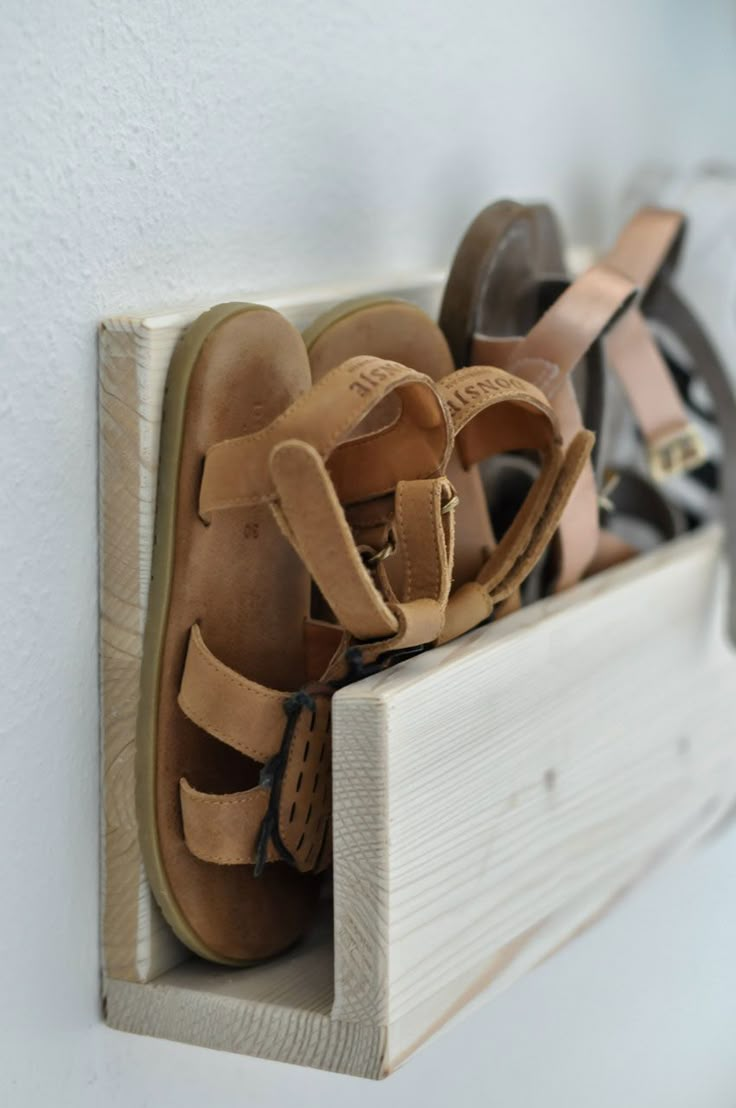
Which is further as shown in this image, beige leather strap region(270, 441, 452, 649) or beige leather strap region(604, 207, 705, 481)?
beige leather strap region(604, 207, 705, 481)

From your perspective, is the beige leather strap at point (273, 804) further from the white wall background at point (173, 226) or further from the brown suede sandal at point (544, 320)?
the brown suede sandal at point (544, 320)

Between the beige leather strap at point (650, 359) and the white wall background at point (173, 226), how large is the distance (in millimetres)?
94

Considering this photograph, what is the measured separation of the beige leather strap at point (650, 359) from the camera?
82 cm

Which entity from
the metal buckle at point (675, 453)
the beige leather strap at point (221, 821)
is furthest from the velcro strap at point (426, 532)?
the metal buckle at point (675, 453)

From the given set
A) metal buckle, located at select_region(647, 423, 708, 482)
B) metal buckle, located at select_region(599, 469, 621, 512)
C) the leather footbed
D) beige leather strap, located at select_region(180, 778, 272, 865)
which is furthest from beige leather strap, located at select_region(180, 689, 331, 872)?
metal buckle, located at select_region(647, 423, 708, 482)

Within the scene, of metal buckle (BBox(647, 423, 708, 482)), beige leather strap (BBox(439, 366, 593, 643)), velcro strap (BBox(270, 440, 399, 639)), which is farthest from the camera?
metal buckle (BBox(647, 423, 708, 482))

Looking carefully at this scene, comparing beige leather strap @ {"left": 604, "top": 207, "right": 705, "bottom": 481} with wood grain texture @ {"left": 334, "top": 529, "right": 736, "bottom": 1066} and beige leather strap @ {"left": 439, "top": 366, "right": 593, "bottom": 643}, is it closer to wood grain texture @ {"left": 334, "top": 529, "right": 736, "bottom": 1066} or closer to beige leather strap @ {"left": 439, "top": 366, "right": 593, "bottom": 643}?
wood grain texture @ {"left": 334, "top": 529, "right": 736, "bottom": 1066}

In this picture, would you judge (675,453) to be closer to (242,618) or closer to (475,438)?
Result: (475,438)

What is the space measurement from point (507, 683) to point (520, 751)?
0.04 m

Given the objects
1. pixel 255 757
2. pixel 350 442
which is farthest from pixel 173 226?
pixel 255 757

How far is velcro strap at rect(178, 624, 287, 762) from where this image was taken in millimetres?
531

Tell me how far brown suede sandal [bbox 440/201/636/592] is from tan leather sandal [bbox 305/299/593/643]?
31mm

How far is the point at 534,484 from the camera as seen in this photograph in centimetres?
62

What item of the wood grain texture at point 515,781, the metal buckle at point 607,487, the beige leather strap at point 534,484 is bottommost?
the wood grain texture at point 515,781
